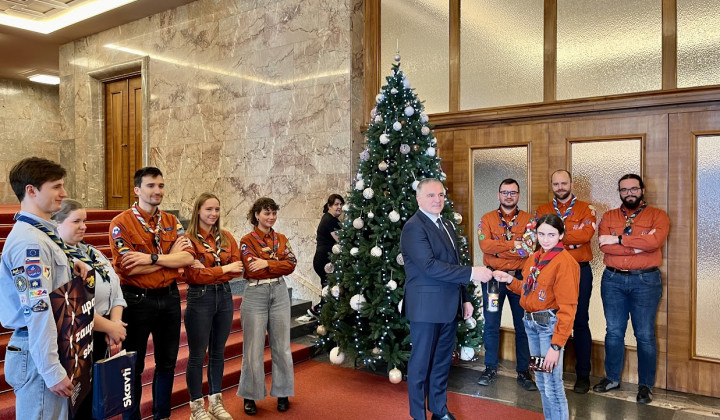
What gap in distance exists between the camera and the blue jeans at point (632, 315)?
438cm

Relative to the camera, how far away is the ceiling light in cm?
807

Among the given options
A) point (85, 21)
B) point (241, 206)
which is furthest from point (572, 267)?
point (85, 21)

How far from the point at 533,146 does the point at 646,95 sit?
112 cm

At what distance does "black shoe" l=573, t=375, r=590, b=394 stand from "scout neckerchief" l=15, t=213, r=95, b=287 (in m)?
4.02

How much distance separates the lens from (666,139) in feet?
15.1

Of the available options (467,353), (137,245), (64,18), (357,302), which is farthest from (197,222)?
(64,18)

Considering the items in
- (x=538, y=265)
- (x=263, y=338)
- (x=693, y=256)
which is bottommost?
(x=263, y=338)

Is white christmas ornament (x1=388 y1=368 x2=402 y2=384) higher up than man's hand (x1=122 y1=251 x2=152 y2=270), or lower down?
lower down

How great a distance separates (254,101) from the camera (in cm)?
725

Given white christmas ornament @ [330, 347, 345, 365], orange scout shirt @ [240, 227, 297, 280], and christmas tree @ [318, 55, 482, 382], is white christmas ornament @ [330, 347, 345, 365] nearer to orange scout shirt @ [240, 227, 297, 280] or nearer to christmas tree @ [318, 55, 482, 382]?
christmas tree @ [318, 55, 482, 382]

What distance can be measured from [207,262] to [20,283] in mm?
1482

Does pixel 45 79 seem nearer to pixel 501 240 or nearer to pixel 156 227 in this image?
pixel 156 227

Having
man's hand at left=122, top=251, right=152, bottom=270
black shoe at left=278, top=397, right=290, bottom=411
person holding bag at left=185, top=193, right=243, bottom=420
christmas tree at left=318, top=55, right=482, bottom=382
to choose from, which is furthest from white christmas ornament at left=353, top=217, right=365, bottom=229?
man's hand at left=122, top=251, right=152, bottom=270

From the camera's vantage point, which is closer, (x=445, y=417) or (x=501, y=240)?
(x=445, y=417)
